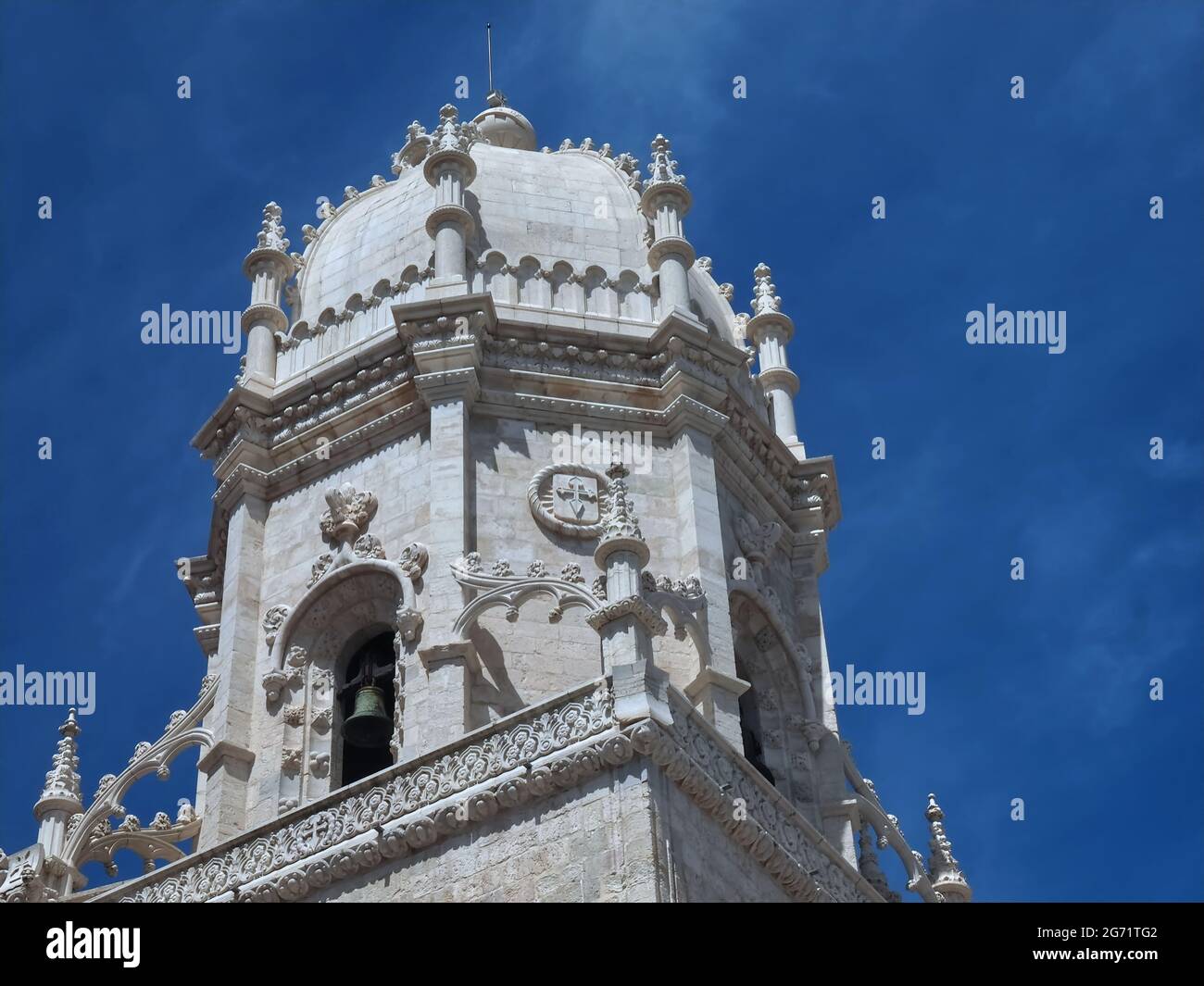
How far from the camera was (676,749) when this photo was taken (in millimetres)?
29594

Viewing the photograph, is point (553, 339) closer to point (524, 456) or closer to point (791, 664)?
point (524, 456)

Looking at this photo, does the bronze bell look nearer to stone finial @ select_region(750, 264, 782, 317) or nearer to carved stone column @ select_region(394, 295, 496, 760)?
carved stone column @ select_region(394, 295, 496, 760)

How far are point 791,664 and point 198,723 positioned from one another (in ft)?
28.8

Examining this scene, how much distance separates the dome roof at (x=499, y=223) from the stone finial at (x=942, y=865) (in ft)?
31.3

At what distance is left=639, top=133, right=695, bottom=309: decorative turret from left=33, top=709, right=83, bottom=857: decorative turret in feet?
36.6

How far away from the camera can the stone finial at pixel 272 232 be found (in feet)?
138

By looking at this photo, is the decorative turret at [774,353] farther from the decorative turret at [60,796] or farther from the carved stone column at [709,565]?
the decorative turret at [60,796]

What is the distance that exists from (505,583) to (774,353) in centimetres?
1004

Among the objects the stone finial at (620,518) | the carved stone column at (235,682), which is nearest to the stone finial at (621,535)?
the stone finial at (620,518)

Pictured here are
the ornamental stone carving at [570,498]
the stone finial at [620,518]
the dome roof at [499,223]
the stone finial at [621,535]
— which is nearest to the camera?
the stone finial at [621,535]

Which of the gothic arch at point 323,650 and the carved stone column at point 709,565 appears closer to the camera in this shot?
the carved stone column at point 709,565

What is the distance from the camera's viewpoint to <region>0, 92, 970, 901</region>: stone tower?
98.8 feet
